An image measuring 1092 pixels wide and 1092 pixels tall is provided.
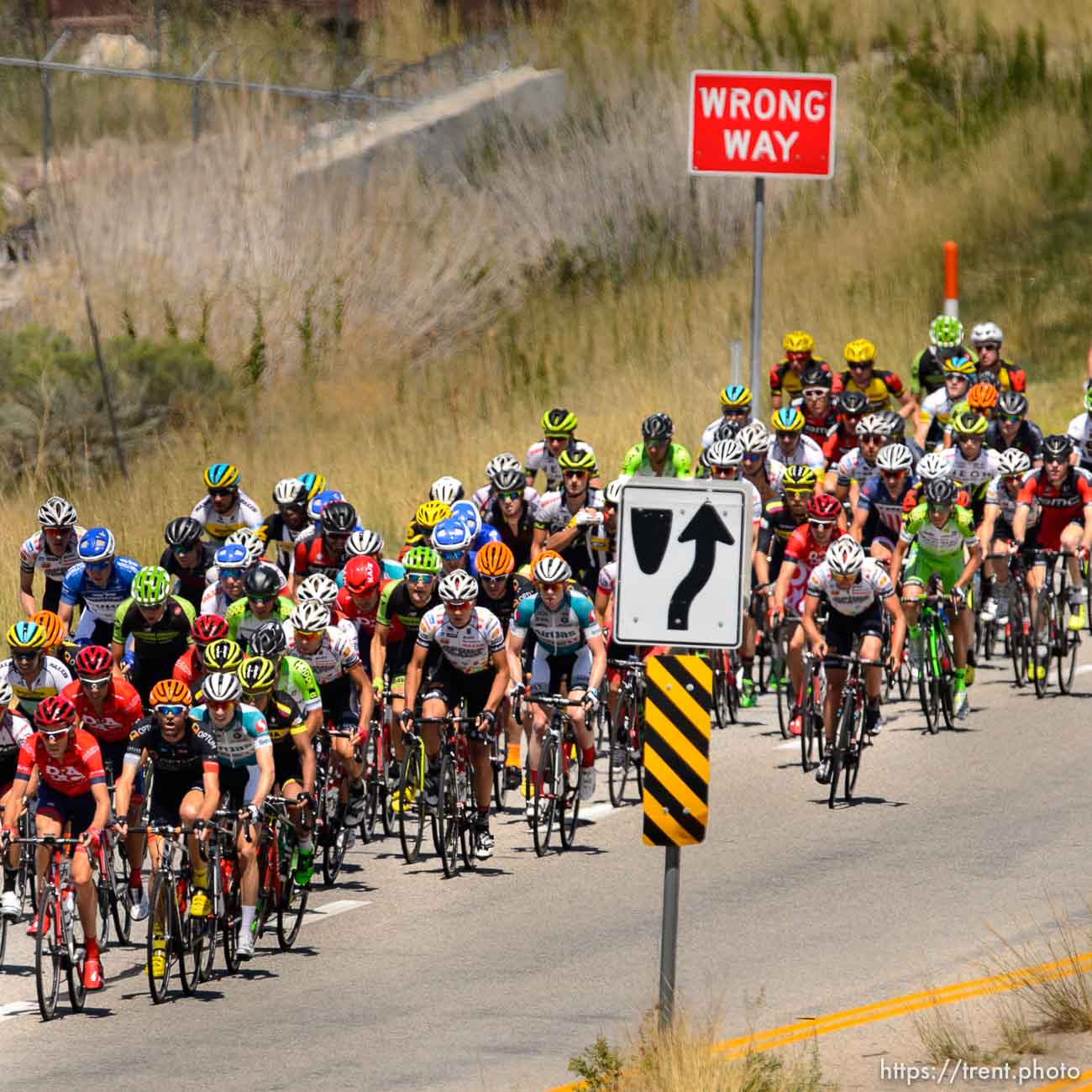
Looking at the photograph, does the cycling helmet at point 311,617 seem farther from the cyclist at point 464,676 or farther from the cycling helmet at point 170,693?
the cycling helmet at point 170,693

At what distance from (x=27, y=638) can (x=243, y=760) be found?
6.00ft

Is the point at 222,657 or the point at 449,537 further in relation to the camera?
the point at 449,537

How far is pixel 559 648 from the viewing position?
57.6ft

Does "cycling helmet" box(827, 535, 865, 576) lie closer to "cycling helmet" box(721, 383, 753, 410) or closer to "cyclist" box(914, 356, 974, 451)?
"cycling helmet" box(721, 383, 753, 410)

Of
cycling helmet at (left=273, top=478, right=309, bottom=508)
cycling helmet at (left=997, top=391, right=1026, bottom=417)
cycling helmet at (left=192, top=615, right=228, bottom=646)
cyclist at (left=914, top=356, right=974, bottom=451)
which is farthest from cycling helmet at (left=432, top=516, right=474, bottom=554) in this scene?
cyclist at (left=914, top=356, right=974, bottom=451)

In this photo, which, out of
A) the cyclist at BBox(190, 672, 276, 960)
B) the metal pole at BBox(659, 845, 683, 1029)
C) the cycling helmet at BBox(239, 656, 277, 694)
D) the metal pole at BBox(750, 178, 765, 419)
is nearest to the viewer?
the metal pole at BBox(659, 845, 683, 1029)

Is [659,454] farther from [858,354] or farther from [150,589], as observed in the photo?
[150,589]

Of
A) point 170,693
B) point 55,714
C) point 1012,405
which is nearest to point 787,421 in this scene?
point 1012,405

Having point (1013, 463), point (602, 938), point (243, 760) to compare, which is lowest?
point (602, 938)

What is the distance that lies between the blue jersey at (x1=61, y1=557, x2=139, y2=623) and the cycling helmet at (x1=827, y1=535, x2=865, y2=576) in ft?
16.8

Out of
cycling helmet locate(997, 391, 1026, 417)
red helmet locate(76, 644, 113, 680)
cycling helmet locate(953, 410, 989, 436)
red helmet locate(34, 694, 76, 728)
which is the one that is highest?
cycling helmet locate(997, 391, 1026, 417)

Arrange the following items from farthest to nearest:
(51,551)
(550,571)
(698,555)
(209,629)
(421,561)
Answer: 1. (51,551)
2. (421,561)
3. (550,571)
4. (209,629)
5. (698,555)

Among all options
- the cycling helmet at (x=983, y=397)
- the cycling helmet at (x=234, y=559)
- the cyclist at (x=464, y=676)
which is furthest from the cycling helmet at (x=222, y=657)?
the cycling helmet at (x=983, y=397)

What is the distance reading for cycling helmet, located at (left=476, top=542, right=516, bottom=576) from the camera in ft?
58.7
